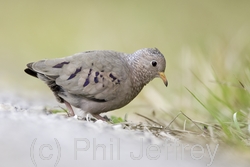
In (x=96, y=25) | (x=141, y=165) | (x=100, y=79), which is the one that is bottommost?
Answer: (x=141, y=165)

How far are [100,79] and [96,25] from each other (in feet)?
25.0

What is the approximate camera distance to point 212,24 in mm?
10469

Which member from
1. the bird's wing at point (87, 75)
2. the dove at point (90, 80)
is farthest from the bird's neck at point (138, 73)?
the bird's wing at point (87, 75)

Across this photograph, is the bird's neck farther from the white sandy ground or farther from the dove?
the white sandy ground

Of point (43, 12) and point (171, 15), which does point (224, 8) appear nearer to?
point (171, 15)

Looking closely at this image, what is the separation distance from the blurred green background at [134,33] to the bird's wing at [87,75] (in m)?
1.33

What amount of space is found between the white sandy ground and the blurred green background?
7.50ft

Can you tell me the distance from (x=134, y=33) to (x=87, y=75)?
7.12 metres

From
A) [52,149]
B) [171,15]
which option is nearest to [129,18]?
[171,15]

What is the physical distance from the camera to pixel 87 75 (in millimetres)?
4086

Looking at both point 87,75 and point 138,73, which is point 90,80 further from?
point 138,73

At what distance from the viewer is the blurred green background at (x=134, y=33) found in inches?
232

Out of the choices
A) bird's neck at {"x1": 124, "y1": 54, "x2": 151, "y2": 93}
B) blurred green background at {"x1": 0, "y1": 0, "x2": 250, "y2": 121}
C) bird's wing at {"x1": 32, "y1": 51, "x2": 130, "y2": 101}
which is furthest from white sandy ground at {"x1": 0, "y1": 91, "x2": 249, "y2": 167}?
blurred green background at {"x1": 0, "y1": 0, "x2": 250, "y2": 121}

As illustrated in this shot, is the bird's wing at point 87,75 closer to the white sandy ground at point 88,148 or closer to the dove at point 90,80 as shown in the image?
the dove at point 90,80
